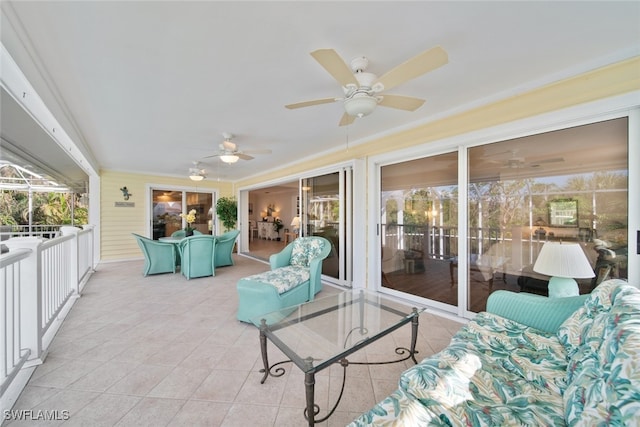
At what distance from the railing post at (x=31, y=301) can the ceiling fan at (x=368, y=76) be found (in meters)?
2.53

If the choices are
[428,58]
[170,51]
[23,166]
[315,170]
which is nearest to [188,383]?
[170,51]

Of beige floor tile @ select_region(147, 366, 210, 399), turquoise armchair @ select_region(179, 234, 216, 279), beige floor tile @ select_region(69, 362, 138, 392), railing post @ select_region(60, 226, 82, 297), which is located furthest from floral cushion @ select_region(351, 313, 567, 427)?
railing post @ select_region(60, 226, 82, 297)

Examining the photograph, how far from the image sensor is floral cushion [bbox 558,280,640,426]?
0.75 m

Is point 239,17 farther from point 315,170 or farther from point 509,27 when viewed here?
point 315,170

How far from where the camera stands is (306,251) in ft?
12.3

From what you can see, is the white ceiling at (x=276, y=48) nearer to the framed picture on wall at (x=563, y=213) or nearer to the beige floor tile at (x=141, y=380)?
the framed picture on wall at (x=563, y=213)

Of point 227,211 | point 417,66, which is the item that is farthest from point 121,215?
point 417,66

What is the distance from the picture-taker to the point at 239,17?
1547 mm

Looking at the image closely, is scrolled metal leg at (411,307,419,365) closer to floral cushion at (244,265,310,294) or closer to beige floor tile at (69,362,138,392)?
floral cushion at (244,265,310,294)

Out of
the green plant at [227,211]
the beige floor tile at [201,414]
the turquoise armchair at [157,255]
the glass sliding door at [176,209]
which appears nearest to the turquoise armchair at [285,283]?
the beige floor tile at [201,414]

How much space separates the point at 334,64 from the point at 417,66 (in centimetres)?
54

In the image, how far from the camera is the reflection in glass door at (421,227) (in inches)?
124

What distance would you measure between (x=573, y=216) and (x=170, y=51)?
12.4 feet

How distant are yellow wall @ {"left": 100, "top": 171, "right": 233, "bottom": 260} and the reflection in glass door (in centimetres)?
679
